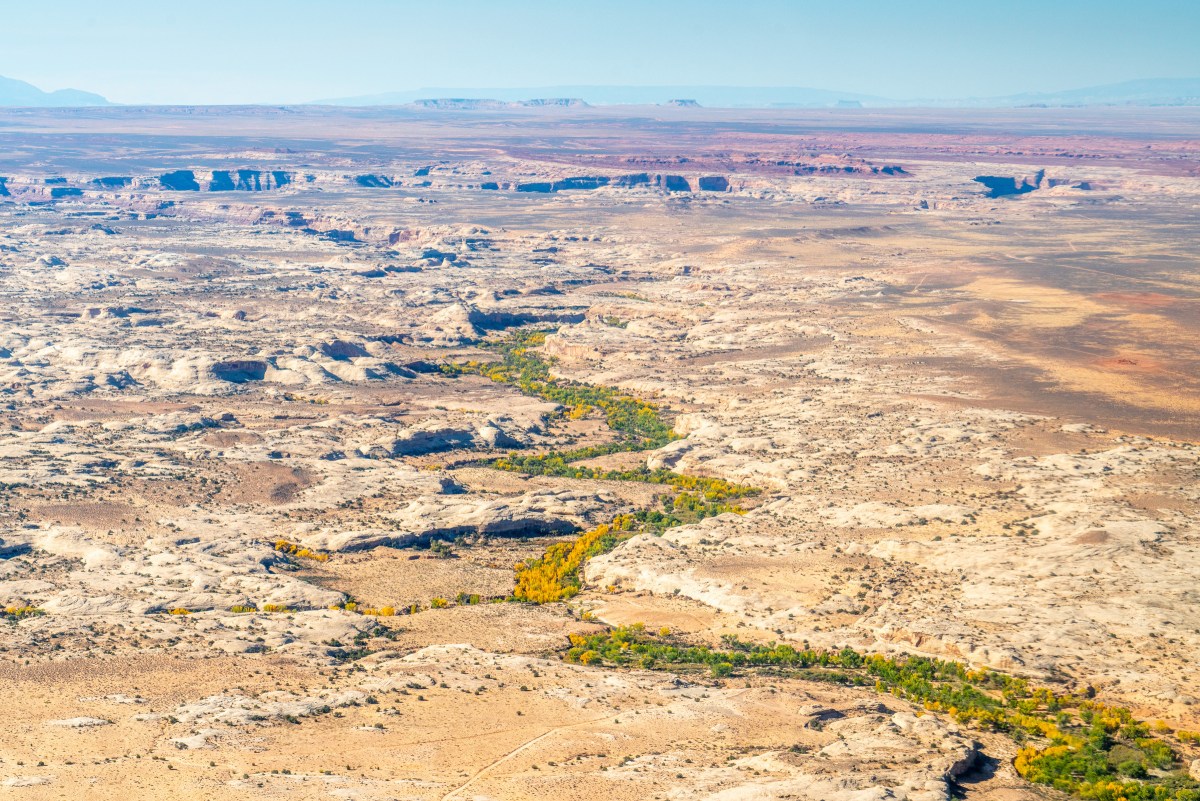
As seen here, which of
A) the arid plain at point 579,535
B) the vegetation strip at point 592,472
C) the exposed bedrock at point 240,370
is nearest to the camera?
the arid plain at point 579,535

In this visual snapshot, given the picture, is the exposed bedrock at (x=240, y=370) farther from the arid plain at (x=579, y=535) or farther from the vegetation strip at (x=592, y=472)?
the vegetation strip at (x=592, y=472)

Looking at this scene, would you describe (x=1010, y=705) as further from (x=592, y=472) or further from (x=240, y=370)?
(x=240, y=370)

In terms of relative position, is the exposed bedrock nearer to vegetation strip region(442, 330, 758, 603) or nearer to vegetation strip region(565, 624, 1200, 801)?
vegetation strip region(442, 330, 758, 603)

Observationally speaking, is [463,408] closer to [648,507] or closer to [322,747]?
[648,507]

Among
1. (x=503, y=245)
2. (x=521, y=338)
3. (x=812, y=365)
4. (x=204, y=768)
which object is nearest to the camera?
(x=204, y=768)

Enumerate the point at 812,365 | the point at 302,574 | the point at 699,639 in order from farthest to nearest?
the point at 812,365, the point at 302,574, the point at 699,639

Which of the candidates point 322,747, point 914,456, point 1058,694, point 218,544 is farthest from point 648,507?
point 322,747

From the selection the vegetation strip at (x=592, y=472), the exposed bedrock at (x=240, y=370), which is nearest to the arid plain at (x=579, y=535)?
the exposed bedrock at (x=240, y=370)
